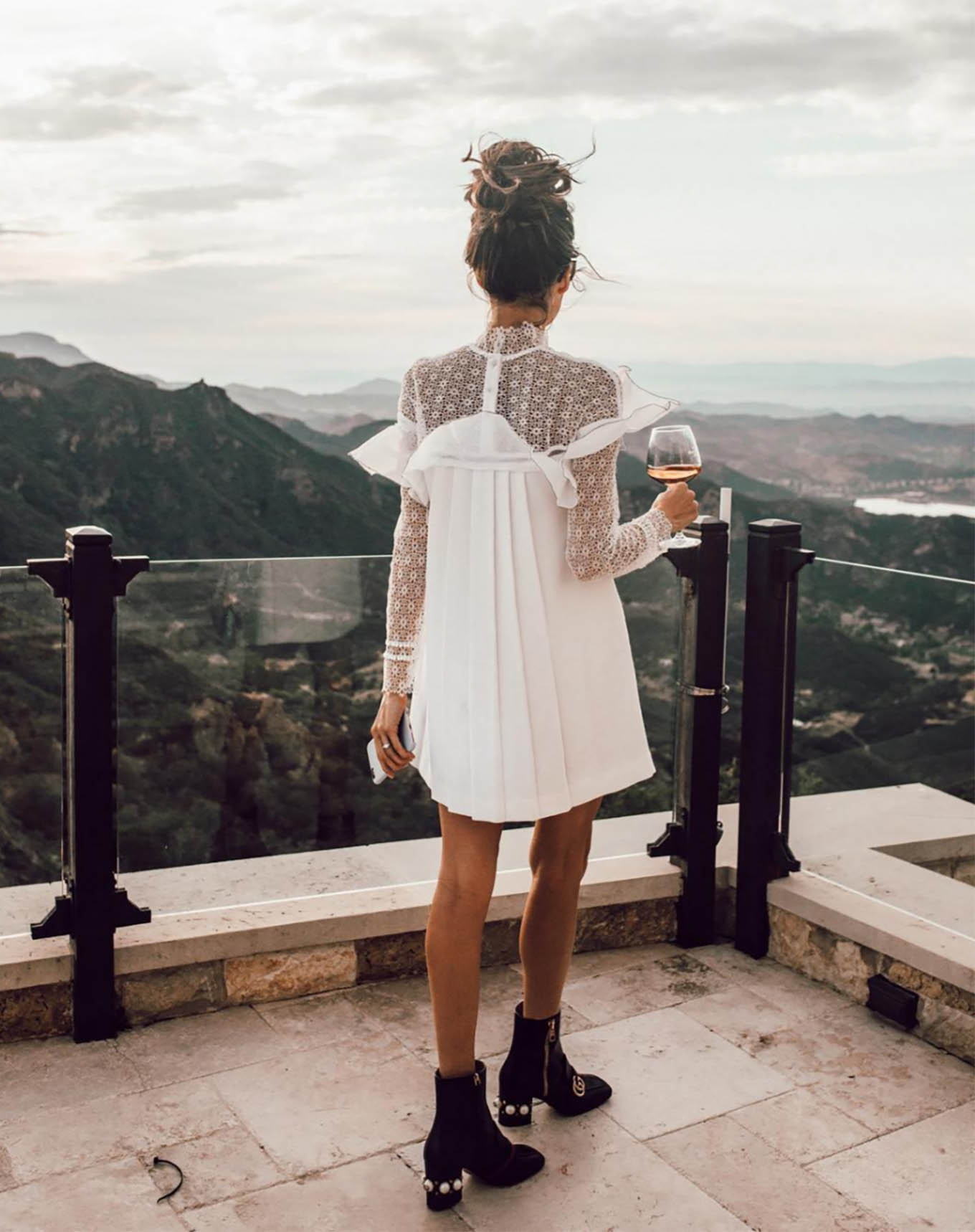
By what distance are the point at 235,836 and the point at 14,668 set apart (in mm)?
573

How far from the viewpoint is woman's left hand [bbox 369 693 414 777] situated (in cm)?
192

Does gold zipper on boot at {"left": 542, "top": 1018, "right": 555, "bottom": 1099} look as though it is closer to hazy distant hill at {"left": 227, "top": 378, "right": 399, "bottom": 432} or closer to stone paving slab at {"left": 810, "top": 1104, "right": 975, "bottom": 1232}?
stone paving slab at {"left": 810, "top": 1104, "right": 975, "bottom": 1232}

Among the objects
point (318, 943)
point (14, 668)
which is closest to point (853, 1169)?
point (318, 943)

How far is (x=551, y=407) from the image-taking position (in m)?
1.76

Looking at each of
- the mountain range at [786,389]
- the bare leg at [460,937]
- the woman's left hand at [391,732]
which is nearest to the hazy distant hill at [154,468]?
the mountain range at [786,389]

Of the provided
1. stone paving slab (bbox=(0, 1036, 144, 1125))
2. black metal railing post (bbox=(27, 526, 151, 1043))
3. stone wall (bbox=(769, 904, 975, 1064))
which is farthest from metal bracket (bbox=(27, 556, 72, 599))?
stone wall (bbox=(769, 904, 975, 1064))

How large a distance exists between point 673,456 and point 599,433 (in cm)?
34

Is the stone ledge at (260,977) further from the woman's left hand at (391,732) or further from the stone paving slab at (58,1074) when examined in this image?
the woman's left hand at (391,732)

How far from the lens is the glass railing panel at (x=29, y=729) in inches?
91.7

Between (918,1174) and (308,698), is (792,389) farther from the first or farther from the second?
(918,1174)

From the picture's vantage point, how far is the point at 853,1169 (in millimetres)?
1948

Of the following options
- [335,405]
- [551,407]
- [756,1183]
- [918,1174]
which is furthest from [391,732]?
[335,405]

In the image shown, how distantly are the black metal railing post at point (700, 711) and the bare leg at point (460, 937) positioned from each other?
1041 mm

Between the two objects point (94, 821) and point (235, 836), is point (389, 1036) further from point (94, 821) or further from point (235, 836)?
point (94, 821)
